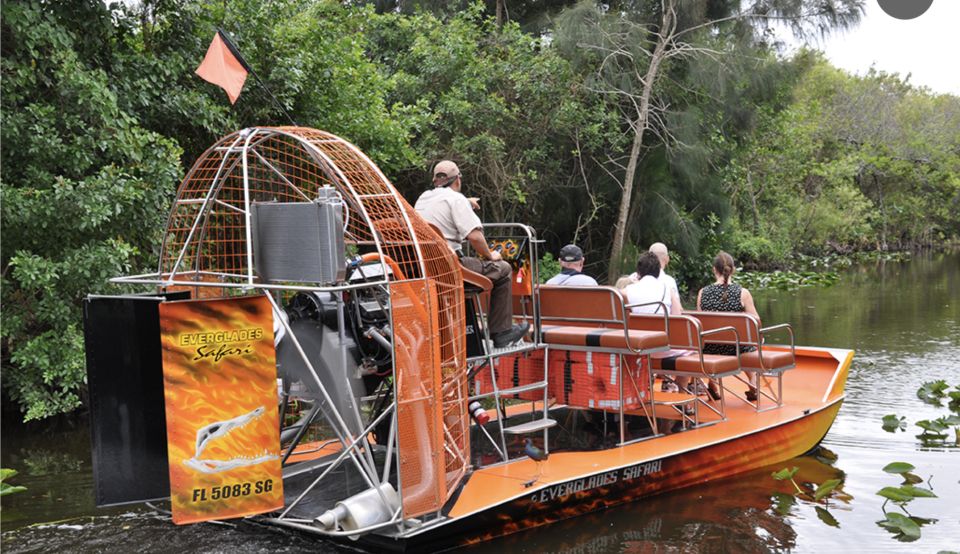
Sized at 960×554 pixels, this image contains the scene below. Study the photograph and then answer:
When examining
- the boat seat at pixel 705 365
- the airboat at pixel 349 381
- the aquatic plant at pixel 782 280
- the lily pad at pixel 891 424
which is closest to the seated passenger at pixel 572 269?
the airboat at pixel 349 381

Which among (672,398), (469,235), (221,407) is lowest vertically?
(672,398)

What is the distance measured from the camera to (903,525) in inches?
323

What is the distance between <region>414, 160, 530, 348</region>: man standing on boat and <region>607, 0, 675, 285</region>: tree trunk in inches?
652

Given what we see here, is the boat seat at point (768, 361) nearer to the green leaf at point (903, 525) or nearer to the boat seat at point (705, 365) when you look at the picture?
the boat seat at point (705, 365)

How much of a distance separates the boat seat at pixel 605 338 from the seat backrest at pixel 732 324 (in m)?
1.50

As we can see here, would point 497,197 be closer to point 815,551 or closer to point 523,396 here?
point 523,396

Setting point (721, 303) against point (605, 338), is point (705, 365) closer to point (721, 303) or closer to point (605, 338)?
point (605, 338)

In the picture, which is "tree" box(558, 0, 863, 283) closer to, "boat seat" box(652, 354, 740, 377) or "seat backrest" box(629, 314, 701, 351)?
"seat backrest" box(629, 314, 701, 351)

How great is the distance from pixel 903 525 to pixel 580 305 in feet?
10.8

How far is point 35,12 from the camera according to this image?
1104 centimetres

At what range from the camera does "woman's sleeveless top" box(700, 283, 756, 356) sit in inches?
416

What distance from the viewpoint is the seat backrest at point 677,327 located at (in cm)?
968

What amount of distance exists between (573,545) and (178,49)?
9.33m

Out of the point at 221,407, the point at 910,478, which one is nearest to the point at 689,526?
the point at 910,478
